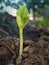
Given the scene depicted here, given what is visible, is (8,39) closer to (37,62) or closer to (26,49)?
(26,49)

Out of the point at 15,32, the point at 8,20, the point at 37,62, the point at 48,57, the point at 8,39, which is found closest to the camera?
the point at 37,62

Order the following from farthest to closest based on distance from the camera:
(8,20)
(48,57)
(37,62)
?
(8,20), (48,57), (37,62)

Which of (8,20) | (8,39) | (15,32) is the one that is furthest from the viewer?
(8,20)

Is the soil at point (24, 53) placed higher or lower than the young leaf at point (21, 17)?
lower

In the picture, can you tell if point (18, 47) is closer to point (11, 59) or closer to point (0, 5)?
point (11, 59)

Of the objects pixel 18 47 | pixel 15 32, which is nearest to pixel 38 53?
pixel 18 47

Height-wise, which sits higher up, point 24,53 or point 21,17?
point 21,17

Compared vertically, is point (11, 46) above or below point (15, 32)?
above

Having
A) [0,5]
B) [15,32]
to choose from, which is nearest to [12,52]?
[15,32]

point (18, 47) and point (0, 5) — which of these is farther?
point (0, 5)

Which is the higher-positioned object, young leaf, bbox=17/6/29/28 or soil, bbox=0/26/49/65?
young leaf, bbox=17/6/29/28
